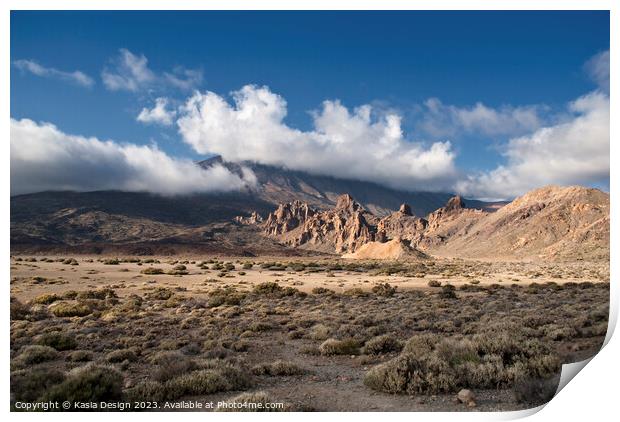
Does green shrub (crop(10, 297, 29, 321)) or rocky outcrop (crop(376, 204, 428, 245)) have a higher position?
rocky outcrop (crop(376, 204, 428, 245))

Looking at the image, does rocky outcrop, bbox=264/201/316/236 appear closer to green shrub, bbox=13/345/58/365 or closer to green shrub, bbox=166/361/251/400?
green shrub, bbox=13/345/58/365

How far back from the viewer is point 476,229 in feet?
464

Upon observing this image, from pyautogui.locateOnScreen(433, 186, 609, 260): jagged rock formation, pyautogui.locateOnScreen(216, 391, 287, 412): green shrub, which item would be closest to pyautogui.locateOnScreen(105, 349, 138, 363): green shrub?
pyautogui.locateOnScreen(216, 391, 287, 412): green shrub

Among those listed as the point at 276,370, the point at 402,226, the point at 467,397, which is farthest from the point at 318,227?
the point at 467,397

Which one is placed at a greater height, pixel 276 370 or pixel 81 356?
pixel 276 370

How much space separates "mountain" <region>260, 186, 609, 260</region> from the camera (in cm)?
7938

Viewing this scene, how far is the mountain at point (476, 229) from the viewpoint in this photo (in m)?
79.4

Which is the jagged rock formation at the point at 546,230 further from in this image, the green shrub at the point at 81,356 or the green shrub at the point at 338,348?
the green shrub at the point at 81,356

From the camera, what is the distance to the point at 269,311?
60.1 ft

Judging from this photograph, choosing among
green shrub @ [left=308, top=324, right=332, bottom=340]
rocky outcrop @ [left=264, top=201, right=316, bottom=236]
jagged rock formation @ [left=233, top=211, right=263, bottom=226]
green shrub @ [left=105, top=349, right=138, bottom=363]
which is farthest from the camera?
rocky outcrop @ [left=264, top=201, right=316, bottom=236]

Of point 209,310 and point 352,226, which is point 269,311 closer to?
point 209,310

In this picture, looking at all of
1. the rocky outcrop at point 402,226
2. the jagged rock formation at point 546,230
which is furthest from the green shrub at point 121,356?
the rocky outcrop at point 402,226

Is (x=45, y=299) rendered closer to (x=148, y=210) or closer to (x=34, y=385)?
(x=34, y=385)

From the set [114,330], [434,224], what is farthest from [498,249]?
[114,330]
